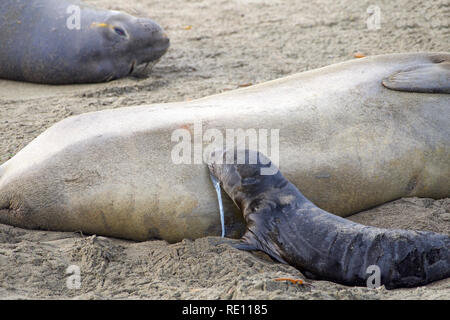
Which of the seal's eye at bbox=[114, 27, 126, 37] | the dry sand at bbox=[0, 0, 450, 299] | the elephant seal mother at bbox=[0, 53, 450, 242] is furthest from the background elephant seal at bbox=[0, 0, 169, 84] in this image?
the elephant seal mother at bbox=[0, 53, 450, 242]

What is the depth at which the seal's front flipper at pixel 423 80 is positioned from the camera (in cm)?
350

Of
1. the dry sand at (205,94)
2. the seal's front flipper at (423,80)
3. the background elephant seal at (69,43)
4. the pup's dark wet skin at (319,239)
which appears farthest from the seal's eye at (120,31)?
the pup's dark wet skin at (319,239)

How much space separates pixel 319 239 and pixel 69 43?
343 cm

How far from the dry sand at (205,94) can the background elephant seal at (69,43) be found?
13 cm

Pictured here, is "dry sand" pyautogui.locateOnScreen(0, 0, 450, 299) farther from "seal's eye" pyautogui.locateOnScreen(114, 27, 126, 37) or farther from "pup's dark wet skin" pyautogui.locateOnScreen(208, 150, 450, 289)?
"seal's eye" pyautogui.locateOnScreen(114, 27, 126, 37)

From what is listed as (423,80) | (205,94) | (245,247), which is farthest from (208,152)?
(205,94)

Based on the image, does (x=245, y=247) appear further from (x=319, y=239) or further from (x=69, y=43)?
(x=69, y=43)

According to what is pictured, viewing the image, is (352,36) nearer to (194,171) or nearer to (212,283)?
(194,171)

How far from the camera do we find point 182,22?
266 inches

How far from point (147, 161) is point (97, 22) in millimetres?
Result: 2832

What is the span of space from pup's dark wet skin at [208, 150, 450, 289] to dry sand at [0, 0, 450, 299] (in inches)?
3.6

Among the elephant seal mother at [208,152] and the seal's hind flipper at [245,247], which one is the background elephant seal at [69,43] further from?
the seal's hind flipper at [245,247]

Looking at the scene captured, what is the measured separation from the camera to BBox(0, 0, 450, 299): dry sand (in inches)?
102
